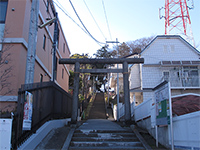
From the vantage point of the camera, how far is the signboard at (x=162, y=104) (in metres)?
6.46

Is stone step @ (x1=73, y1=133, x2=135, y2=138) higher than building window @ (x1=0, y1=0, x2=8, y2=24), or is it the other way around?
building window @ (x1=0, y1=0, x2=8, y2=24)

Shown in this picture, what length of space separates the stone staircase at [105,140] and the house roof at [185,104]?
193 centimetres

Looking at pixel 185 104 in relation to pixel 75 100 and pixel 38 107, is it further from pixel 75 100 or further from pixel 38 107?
pixel 75 100

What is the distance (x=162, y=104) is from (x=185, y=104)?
1.40 metres

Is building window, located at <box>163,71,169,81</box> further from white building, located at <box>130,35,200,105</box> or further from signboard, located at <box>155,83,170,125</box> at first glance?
signboard, located at <box>155,83,170,125</box>

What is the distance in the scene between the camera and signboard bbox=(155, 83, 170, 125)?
21.2ft

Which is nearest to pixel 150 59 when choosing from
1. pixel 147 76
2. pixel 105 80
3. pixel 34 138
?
pixel 147 76

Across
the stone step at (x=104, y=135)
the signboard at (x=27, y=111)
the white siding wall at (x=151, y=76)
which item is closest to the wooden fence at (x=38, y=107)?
the signboard at (x=27, y=111)

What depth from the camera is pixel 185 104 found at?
7.65 m

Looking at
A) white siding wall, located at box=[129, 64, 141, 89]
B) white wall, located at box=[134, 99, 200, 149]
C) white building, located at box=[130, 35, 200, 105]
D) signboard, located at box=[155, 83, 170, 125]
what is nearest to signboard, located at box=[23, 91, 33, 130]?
signboard, located at box=[155, 83, 170, 125]

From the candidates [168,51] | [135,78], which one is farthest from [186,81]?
[135,78]

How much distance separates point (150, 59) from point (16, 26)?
16.6 metres

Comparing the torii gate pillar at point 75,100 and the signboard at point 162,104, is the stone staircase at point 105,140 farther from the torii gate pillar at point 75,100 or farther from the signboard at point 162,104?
the torii gate pillar at point 75,100

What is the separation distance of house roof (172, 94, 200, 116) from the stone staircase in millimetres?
1927
